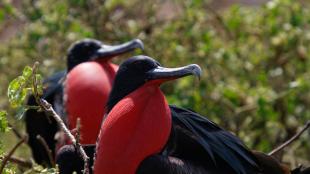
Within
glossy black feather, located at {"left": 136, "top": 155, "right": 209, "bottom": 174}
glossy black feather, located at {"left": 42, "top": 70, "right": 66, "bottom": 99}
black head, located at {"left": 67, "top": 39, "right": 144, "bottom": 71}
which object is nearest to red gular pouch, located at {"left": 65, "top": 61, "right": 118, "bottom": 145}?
glossy black feather, located at {"left": 42, "top": 70, "right": 66, "bottom": 99}

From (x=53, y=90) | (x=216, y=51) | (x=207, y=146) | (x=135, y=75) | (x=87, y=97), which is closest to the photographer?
(x=207, y=146)

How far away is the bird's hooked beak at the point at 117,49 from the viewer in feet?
14.8

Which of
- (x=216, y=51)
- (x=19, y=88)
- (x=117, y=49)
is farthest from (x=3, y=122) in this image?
(x=216, y=51)

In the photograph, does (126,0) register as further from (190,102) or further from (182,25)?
(190,102)

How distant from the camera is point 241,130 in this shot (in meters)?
5.05

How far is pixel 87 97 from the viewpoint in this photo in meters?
4.32

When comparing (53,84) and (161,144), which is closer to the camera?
(161,144)

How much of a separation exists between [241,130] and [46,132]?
104 centimetres

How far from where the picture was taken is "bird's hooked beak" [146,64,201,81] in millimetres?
3195

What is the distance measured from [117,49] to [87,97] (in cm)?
43

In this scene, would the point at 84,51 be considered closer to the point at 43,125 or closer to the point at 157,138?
the point at 43,125

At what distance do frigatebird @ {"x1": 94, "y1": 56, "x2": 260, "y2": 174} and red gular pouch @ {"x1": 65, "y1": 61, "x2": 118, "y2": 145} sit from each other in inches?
30.2

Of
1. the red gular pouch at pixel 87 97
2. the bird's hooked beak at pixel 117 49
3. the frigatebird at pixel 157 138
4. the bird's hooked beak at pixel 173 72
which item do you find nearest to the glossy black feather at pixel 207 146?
the frigatebird at pixel 157 138

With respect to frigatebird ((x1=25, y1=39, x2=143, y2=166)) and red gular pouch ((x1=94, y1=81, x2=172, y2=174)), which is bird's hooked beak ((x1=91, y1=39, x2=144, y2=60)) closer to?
frigatebird ((x1=25, y1=39, x2=143, y2=166))
